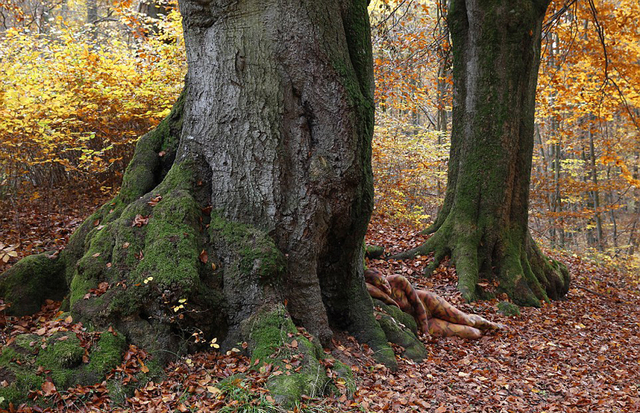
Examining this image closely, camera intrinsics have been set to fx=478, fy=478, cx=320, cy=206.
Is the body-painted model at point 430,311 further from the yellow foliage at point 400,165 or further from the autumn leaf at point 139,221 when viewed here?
the yellow foliage at point 400,165

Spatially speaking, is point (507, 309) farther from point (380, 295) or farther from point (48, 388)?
point (48, 388)

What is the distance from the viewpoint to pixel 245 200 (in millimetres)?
4473

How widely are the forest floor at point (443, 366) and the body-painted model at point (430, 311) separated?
0.16m

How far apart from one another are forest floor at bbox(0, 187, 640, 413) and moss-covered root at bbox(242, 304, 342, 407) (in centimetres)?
10

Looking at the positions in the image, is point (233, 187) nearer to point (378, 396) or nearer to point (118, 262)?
point (118, 262)

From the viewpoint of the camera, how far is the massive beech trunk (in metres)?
8.16

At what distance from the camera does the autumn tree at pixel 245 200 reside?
13.5 ft

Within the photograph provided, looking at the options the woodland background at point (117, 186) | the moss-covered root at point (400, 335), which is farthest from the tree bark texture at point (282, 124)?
the woodland background at point (117, 186)

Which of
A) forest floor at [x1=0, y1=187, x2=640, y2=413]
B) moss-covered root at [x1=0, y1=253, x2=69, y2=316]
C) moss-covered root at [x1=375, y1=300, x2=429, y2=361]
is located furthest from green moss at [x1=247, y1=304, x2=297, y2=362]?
moss-covered root at [x1=0, y1=253, x2=69, y2=316]

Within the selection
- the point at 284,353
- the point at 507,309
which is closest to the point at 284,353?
the point at 284,353

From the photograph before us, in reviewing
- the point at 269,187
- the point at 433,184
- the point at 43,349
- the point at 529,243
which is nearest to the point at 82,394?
the point at 43,349

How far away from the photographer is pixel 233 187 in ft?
14.8

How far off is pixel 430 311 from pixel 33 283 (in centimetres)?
482

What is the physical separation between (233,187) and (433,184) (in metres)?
13.9
